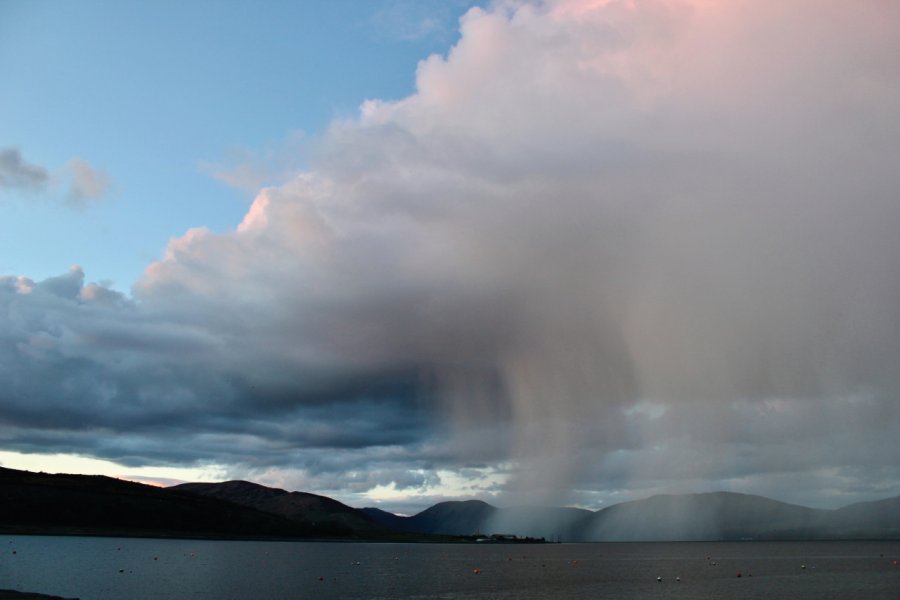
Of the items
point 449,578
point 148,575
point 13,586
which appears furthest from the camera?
point 449,578

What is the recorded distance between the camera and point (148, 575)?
527 feet

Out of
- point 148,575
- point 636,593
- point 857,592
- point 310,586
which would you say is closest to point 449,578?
point 310,586

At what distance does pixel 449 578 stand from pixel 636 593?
59.9m

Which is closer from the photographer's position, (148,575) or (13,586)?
(13,586)

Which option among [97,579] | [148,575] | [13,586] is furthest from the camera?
[148,575]

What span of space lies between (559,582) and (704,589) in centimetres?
3647

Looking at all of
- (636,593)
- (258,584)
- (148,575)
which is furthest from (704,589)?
(148,575)

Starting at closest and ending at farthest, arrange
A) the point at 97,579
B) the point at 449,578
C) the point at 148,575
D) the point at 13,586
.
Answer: the point at 13,586 < the point at 97,579 < the point at 148,575 < the point at 449,578

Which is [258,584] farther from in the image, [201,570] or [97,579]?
[201,570]

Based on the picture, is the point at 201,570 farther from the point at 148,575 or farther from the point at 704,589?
the point at 704,589

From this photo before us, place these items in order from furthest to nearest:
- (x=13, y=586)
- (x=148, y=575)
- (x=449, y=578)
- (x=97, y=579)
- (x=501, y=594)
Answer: (x=449, y=578) → (x=148, y=575) → (x=97, y=579) → (x=501, y=594) → (x=13, y=586)

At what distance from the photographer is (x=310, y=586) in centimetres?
14425

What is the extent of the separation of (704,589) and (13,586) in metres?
136

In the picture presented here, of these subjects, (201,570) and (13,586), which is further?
(201,570)
